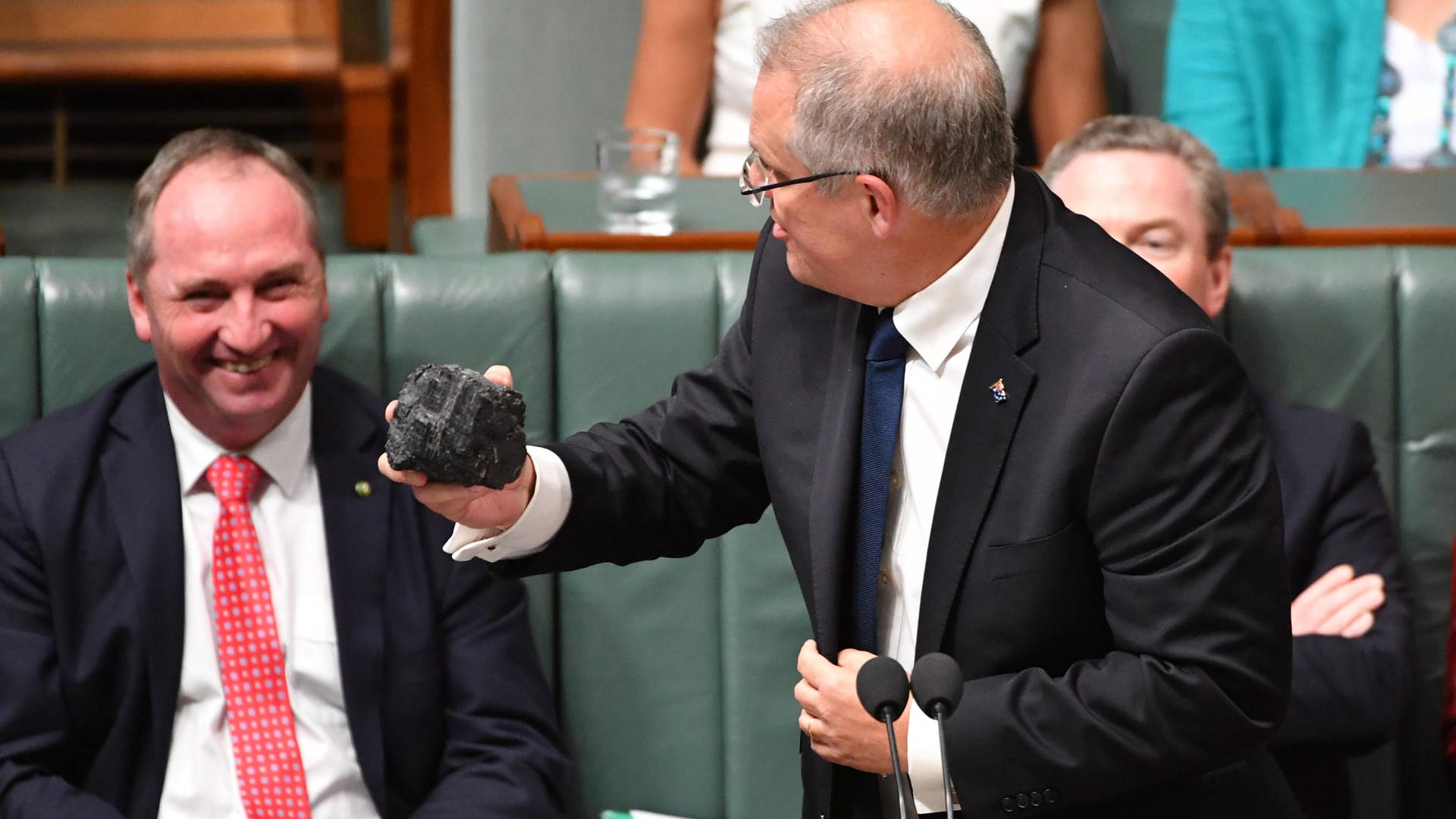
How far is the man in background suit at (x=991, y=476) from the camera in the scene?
134cm

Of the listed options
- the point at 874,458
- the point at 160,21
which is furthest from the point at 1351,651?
the point at 160,21

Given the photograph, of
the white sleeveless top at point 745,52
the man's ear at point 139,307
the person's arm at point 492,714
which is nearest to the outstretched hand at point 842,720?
the person's arm at point 492,714

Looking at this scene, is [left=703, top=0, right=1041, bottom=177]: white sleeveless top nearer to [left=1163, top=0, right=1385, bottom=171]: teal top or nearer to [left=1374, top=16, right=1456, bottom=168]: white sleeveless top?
[left=1163, top=0, right=1385, bottom=171]: teal top

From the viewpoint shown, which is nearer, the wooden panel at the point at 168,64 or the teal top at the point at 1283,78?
the teal top at the point at 1283,78

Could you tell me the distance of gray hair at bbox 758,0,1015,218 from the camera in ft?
4.39

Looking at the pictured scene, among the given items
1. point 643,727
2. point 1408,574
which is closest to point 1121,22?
point 1408,574

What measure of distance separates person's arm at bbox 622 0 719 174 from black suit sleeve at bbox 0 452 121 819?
1.25m

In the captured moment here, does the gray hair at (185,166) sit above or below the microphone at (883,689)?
above

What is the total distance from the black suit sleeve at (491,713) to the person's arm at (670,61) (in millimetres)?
A: 1034

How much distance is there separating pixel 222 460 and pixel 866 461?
0.81 meters

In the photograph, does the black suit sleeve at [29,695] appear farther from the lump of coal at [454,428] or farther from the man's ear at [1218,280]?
the man's ear at [1218,280]

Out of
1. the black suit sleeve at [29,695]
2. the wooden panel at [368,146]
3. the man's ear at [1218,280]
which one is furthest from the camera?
the wooden panel at [368,146]

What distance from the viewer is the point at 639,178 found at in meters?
2.33

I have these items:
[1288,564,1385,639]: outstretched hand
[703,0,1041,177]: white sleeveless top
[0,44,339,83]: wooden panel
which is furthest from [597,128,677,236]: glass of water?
[0,44,339,83]: wooden panel
